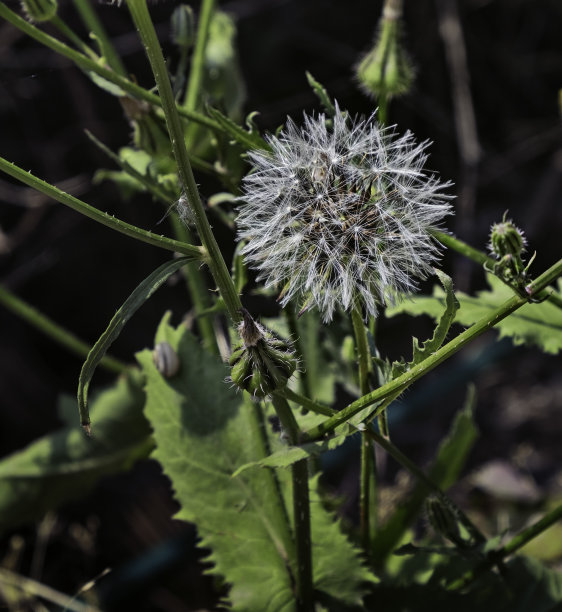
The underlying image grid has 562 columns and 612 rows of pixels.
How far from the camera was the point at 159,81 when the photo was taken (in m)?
0.52

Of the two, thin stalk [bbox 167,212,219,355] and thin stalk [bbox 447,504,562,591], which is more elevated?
thin stalk [bbox 167,212,219,355]

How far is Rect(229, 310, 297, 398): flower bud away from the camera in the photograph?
1.85 ft

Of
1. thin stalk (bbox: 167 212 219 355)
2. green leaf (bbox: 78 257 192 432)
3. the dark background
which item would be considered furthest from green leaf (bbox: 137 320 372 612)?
the dark background

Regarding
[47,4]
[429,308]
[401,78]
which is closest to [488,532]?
[429,308]

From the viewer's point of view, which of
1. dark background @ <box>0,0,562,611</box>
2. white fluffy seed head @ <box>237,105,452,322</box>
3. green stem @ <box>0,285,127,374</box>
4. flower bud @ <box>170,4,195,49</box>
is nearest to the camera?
white fluffy seed head @ <box>237,105,452,322</box>

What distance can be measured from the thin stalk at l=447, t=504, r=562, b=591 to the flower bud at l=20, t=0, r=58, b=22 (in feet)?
2.29

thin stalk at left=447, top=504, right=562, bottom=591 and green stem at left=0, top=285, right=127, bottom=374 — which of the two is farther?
green stem at left=0, top=285, right=127, bottom=374

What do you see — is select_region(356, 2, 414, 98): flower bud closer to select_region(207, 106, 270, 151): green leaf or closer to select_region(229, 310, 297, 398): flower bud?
select_region(207, 106, 270, 151): green leaf

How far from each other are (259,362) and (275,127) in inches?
67.3

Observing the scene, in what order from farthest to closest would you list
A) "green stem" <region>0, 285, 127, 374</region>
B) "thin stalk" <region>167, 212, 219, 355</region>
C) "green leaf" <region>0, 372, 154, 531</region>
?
"green leaf" <region>0, 372, 154, 531</region>
"green stem" <region>0, 285, 127, 374</region>
"thin stalk" <region>167, 212, 219, 355</region>

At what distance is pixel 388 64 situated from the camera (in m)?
0.81

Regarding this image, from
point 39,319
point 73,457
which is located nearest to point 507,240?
point 39,319

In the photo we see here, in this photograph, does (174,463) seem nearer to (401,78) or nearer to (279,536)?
(279,536)

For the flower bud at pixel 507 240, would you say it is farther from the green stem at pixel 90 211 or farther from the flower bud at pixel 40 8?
the flower bud at pixel 40 8
